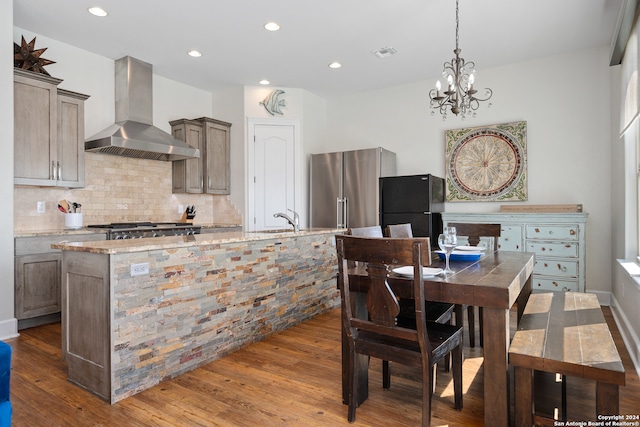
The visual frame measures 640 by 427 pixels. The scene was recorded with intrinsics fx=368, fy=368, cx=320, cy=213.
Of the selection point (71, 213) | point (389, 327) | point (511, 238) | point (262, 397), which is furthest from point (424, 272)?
point (71, 213)

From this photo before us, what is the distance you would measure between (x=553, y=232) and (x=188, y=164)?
4768mm

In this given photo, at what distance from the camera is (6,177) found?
3.25 m

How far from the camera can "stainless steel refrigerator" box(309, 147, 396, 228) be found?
5.27 m

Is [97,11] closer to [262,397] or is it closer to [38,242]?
[38,242]

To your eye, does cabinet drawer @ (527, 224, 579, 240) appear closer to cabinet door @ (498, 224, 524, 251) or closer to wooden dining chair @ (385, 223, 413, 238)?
cabinet door @ (498, 224, 524, 251)

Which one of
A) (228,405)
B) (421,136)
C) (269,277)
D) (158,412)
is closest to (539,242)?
(421,136)

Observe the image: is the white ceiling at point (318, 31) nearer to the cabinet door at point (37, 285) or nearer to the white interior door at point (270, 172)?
the white interior door at point (270, 172)

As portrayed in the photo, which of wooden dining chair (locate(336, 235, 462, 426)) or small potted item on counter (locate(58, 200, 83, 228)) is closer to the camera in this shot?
wooden dining chair (locate(336, 235, 462, 426))

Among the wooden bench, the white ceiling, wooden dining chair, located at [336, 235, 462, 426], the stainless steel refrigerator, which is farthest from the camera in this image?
the stainless steel refrigerator

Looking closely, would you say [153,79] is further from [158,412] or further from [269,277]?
[158,412]

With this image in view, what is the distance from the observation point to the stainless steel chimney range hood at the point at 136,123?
4.30 metres

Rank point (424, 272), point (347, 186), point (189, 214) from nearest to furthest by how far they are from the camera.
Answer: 1. point (424, 272)
2. point (189, 214)
3. point (347, 186)

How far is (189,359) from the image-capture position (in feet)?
8.21

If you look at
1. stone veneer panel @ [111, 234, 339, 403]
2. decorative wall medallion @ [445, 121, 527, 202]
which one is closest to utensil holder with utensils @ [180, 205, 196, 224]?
stone veneer panel @ [111, 234, 339, 403]
